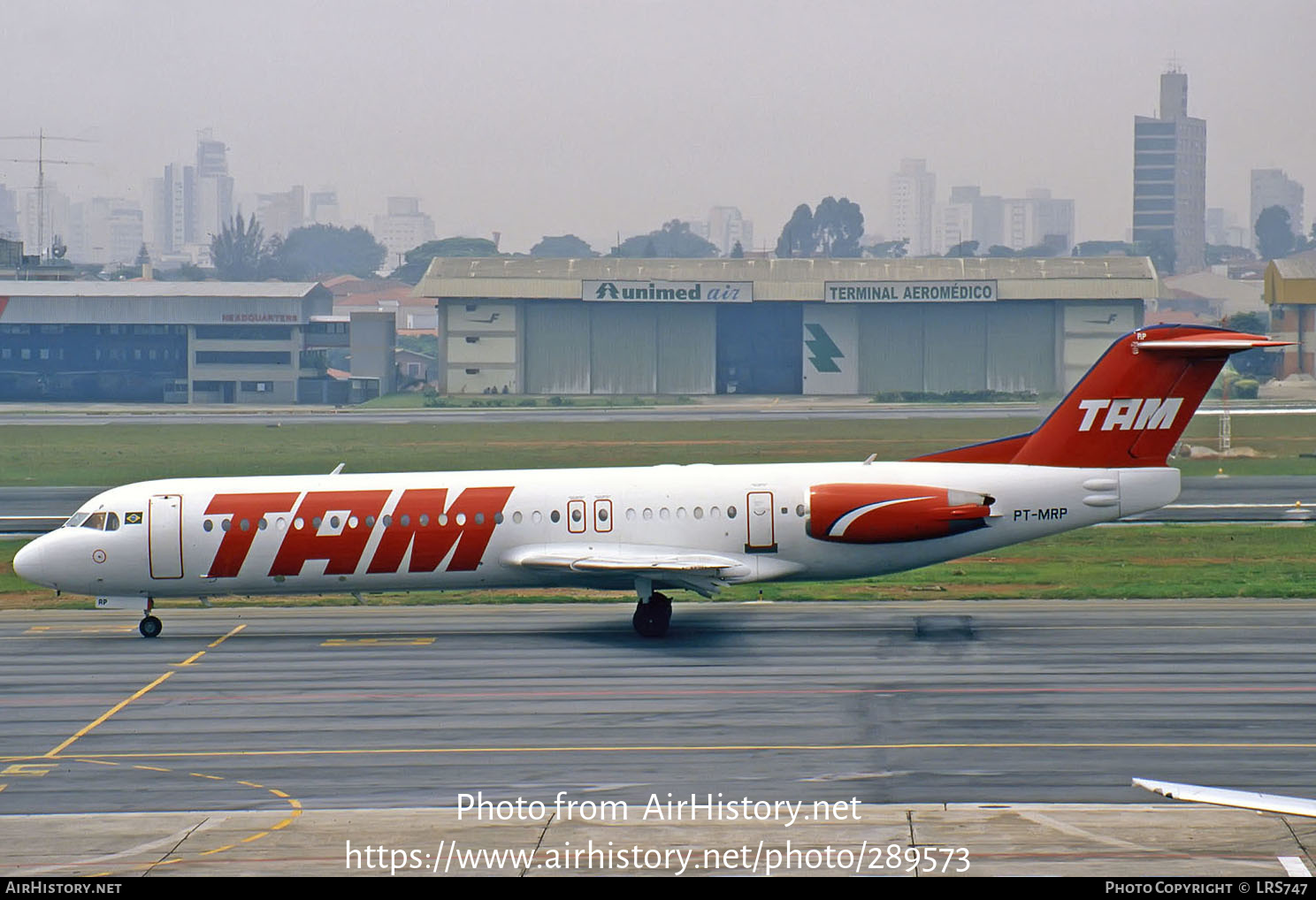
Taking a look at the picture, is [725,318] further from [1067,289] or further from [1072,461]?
[1072,461]

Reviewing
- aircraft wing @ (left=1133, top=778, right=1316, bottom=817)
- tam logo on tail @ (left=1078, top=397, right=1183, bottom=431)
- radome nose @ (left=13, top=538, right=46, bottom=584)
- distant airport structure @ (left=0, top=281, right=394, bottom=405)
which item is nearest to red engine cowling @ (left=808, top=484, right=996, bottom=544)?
tam logo on tail @ (left=1078, top=397, right=1183, bottom=431)

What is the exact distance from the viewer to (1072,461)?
3400 centimetres

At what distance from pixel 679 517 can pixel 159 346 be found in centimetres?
10599

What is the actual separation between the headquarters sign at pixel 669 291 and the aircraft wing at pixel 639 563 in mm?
92097

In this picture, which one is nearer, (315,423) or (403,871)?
(403,871)

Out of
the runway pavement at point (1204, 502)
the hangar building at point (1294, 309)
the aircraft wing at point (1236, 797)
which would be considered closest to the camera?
the aircraft wing at point (1236, 797)

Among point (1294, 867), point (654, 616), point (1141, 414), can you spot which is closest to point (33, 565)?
point (654, 616)

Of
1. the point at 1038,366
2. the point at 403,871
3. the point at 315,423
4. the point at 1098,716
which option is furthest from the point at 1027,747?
the point at 1038,366

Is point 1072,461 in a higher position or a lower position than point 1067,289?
lower

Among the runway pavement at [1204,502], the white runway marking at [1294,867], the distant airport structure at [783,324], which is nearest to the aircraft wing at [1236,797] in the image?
the white runway marking at [1294,867]

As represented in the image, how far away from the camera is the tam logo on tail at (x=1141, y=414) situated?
3375 cm

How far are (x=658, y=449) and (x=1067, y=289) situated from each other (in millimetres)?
55295

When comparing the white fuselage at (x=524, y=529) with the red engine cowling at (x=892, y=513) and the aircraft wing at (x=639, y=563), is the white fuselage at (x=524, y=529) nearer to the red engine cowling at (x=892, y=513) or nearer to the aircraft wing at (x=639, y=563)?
the aircraft wing at (x=639, y=563)

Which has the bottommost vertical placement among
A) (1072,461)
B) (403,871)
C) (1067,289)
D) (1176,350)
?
(403,871)
